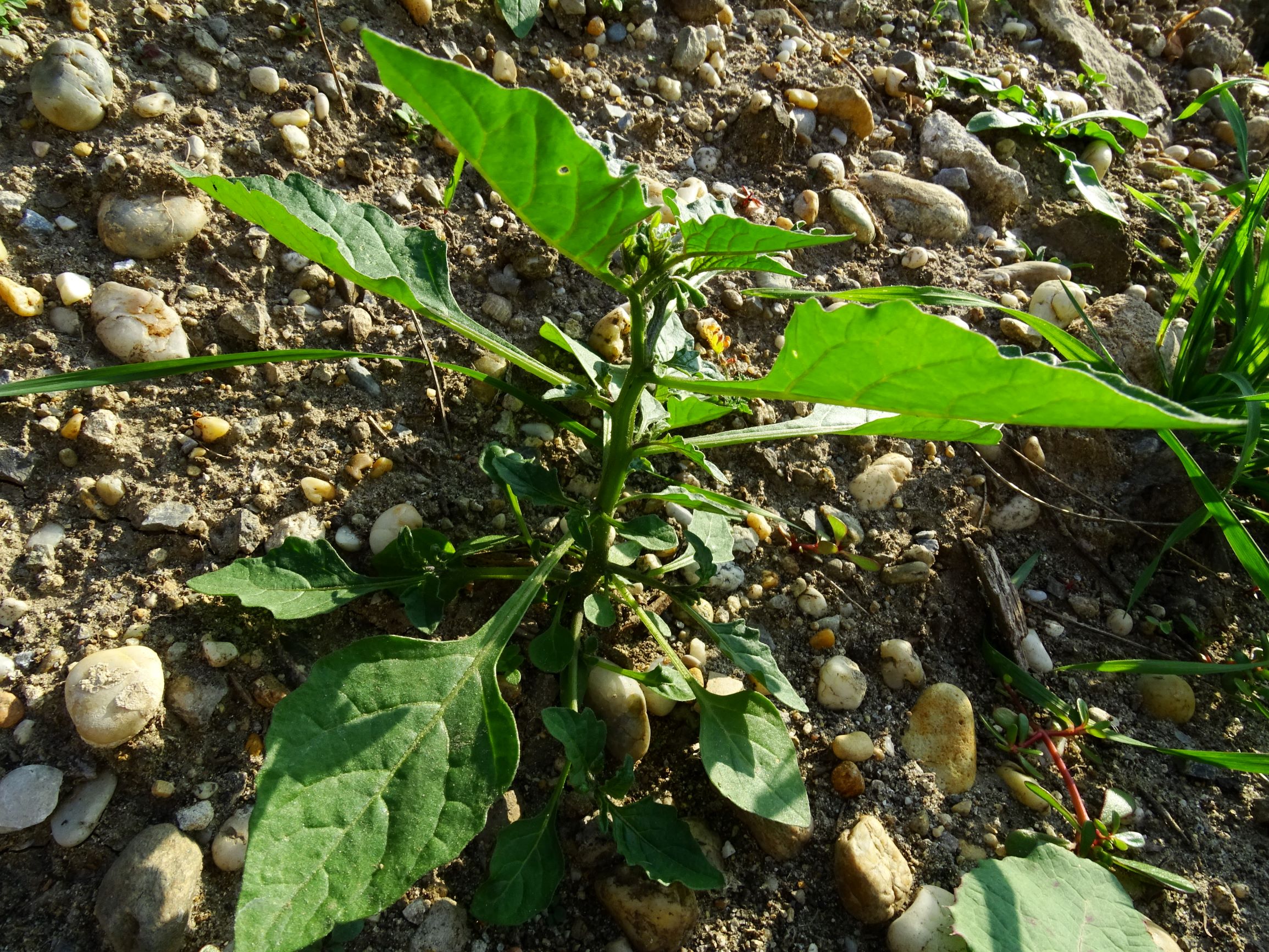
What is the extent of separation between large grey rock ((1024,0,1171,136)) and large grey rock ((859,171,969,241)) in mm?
1331

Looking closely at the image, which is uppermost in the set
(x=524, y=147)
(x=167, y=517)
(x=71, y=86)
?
(x=524, y=147)

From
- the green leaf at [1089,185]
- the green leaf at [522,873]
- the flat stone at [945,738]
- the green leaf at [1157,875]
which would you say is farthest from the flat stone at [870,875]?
the green leaf at [1089,185]

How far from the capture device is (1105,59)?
349cm

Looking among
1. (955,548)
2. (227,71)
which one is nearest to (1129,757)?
(955,548)

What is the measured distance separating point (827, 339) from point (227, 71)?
189 cm

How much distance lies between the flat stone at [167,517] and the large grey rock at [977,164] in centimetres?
262

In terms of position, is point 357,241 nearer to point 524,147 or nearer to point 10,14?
point 524,147

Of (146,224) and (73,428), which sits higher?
(146,224)

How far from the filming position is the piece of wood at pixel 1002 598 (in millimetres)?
2004

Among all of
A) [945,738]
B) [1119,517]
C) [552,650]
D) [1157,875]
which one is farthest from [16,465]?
[1119,517]

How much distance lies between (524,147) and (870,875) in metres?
1.45

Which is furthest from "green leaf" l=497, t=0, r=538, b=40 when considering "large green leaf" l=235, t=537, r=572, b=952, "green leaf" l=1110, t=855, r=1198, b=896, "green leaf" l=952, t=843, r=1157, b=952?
"green leaf" l=1110, t=855, r=1198, b=896

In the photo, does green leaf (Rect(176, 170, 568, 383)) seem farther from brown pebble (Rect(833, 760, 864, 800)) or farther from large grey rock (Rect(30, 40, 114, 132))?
brown pebble (Rect(833, 760, 864, 800))

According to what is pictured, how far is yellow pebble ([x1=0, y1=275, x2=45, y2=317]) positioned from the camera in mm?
1683
